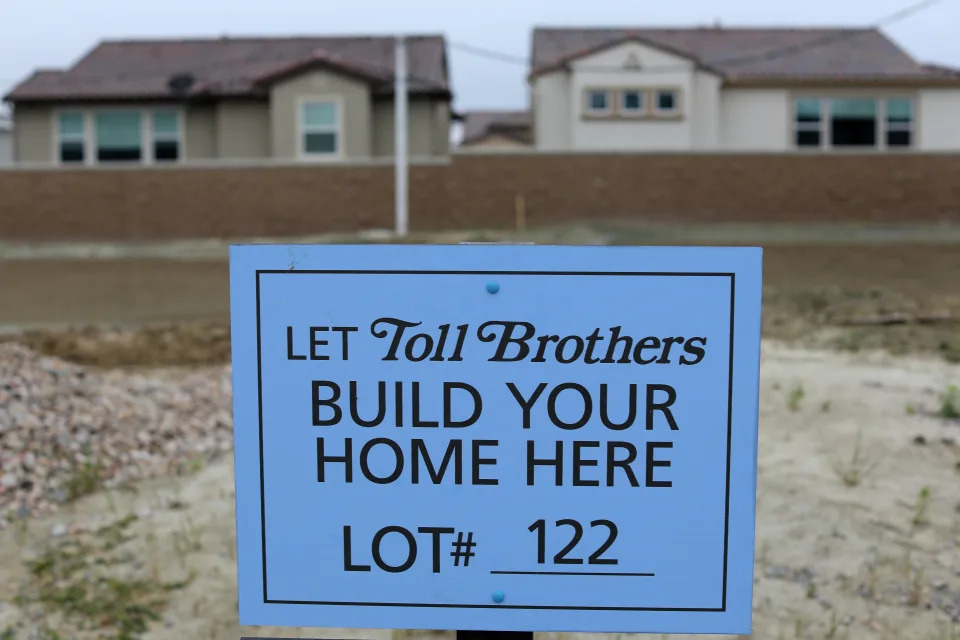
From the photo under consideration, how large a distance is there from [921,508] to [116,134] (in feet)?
80.9

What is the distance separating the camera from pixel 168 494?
20.0ft

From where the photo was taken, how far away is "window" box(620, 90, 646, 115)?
26.7 meters

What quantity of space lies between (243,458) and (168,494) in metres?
4.55

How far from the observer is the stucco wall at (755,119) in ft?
88.9

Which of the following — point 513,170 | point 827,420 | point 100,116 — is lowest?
point 827,420

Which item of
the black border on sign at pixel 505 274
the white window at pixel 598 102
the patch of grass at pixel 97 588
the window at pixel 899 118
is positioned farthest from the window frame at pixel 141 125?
the black border on sign at pixel 505 274

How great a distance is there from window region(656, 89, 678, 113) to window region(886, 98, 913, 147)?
5592mm

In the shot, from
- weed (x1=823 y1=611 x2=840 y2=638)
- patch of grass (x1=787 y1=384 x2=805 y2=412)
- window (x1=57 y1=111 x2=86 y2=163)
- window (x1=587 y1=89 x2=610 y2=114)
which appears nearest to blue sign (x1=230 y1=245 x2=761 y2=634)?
weed (x1=823 y1=611 x2=840 y2=638)

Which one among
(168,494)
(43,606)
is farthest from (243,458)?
(168,494)

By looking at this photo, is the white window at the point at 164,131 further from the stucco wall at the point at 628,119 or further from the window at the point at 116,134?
the stucco wall at the point at 628,119

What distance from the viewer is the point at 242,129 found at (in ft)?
84.9

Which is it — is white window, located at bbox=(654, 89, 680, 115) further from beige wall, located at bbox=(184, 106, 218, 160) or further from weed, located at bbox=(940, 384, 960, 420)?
weed, located at bbox=(940, 384, 960, 420)

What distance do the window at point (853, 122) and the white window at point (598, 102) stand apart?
5.83 m

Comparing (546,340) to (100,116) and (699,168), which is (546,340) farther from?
(100,116)
